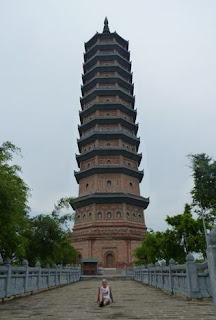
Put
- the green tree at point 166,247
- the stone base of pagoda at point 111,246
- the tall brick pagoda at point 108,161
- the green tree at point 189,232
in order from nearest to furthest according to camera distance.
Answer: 1. the green tree at point 189,232
2. the green tree at point 166,247
3. the stone base of pagoda at point 111,246
4. the tall brick pagoda at point 108,161

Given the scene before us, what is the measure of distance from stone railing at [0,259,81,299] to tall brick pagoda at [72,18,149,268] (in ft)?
43.3

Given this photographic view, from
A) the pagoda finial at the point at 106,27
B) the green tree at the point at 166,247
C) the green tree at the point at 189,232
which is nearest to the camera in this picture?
the green tree at the point at 189,232

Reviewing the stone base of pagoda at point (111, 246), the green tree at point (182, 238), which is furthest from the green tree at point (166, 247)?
the stone base of pagoda at point (111, 246)

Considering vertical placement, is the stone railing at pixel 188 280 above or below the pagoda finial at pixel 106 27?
below

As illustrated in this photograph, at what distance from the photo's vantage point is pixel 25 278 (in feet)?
35.7

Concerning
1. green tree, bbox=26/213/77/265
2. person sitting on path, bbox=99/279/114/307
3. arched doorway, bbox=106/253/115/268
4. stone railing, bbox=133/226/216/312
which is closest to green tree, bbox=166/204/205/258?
stone railing, bbox=133/226/216/312

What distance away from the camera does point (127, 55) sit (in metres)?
41.6

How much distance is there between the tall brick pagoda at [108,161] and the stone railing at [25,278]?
1319 centimetres

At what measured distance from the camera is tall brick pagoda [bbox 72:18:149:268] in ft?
97.8

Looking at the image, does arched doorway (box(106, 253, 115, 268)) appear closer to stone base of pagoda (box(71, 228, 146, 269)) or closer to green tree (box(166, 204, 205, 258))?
stone base of pagoda (box(71, 228, 146, 269))

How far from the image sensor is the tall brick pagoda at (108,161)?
29.8 meters

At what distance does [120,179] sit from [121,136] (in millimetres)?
5500

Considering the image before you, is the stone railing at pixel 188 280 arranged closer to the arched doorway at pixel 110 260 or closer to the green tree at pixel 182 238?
the green tree at pixel 182 238

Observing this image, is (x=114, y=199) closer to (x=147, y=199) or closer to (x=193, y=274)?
(x=147, y=199)
